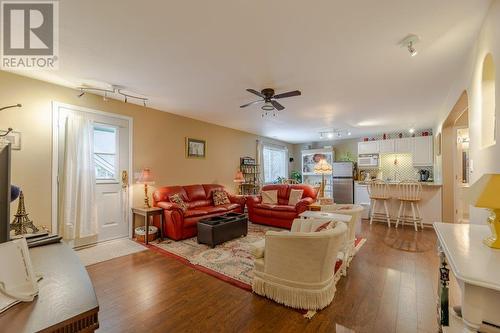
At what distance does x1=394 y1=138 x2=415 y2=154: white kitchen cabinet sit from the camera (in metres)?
6.66

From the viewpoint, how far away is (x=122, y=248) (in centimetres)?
365

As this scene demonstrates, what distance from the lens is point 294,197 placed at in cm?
541

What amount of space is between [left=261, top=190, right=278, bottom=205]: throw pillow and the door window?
3351 millimetres

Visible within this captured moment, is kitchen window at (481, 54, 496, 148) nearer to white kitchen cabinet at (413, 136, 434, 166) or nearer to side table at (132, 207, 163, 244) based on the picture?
side table at (132, 207, 163, 244)

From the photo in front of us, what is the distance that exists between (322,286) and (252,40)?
8.22ft

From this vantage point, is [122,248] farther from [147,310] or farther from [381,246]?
[381,246]

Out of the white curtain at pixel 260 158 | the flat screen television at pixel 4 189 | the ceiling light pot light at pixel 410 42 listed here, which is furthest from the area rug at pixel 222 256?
the white curtain at pixel 260 158

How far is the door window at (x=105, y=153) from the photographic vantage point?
3.90m

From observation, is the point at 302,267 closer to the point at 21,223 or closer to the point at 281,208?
the point at 21,223

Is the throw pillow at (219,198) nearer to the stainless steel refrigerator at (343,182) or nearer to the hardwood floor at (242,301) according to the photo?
the hardwood floor at (242,301)

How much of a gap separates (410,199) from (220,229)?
4205 millimetres

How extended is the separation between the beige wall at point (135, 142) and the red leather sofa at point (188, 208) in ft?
1.14

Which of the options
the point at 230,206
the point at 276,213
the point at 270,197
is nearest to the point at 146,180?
the point at 230,206

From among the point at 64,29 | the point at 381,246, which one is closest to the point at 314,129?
the point at 381,246
